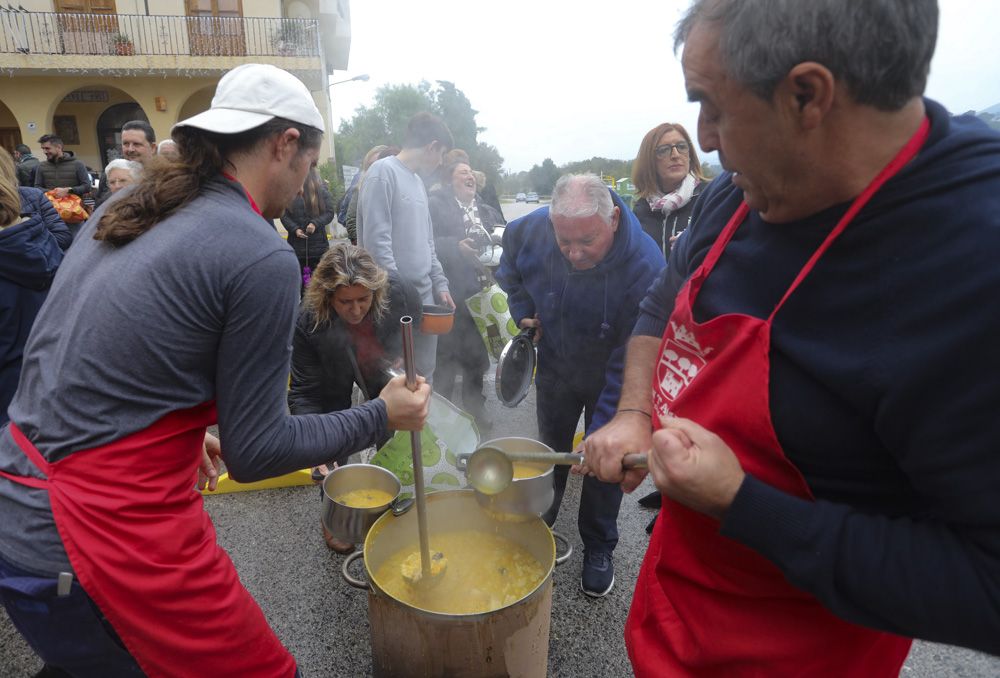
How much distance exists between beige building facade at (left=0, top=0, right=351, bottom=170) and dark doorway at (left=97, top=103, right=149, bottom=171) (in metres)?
0.96

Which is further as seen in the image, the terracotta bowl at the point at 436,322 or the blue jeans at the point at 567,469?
the terracotta bowl at the point at 436,322

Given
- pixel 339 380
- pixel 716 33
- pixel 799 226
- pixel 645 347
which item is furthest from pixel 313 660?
pixel 716 33

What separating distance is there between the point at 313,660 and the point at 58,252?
241 cm

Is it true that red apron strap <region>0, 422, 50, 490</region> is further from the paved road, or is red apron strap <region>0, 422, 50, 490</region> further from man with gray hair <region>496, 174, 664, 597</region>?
man with gray hair <region>496, 174, 664, 597</region>

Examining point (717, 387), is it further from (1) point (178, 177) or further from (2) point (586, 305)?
(2) point (586, 305)

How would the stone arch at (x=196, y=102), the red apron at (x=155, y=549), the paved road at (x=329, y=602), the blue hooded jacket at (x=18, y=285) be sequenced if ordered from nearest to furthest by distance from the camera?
the red apron at (x=155, y=549)
the paved road at (x=329, y=602)
the blue hooded jacket at (x=18, y=285)
the stone arch at (x=196, y=102)

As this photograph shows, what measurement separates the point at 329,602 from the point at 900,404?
2.80 m

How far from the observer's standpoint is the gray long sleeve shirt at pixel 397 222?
4.21 meters

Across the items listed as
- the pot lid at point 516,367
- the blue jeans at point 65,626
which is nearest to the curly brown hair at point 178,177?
the blue jeans at point 65,626

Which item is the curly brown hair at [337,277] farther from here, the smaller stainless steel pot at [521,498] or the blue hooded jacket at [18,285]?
the smaller stainless steel pot at [521,498]

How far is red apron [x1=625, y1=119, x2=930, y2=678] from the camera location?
103cm

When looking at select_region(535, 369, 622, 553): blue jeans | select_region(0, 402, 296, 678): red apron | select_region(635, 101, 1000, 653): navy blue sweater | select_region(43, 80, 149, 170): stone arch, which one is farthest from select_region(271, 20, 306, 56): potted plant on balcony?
select_region(635, 101, 1000, 653): navy blue sweater

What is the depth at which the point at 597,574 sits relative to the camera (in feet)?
9.74

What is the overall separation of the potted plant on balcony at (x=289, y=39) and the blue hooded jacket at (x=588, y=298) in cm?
1612
